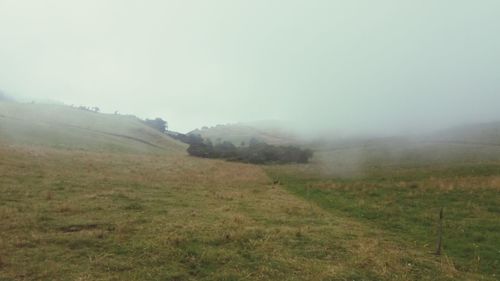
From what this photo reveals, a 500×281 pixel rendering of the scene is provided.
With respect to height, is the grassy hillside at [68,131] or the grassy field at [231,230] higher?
the grassy hillside at [68,131]

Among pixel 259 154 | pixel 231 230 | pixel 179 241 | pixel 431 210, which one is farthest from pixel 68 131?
pixel 179 241

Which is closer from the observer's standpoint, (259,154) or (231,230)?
(231,230)

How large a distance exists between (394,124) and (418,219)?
162 metres

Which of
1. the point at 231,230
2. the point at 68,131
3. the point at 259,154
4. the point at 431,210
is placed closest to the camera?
the point at 231,230

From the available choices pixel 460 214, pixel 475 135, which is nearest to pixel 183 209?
pixel 460 214

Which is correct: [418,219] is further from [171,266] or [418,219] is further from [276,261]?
[171,266]

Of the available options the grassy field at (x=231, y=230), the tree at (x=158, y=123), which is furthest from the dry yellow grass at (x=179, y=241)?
the tree at (x=158, y=123)

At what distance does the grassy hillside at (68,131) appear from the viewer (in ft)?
242

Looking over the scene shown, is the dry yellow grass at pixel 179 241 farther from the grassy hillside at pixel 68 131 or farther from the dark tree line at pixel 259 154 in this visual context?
the dark tree line at pixel 259 154

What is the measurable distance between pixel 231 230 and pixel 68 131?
8429 centimetres

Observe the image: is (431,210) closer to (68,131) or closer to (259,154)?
(259,154)

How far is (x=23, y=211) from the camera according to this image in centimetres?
1988

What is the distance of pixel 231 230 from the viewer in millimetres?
18984

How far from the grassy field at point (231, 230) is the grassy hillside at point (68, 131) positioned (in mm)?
41873
